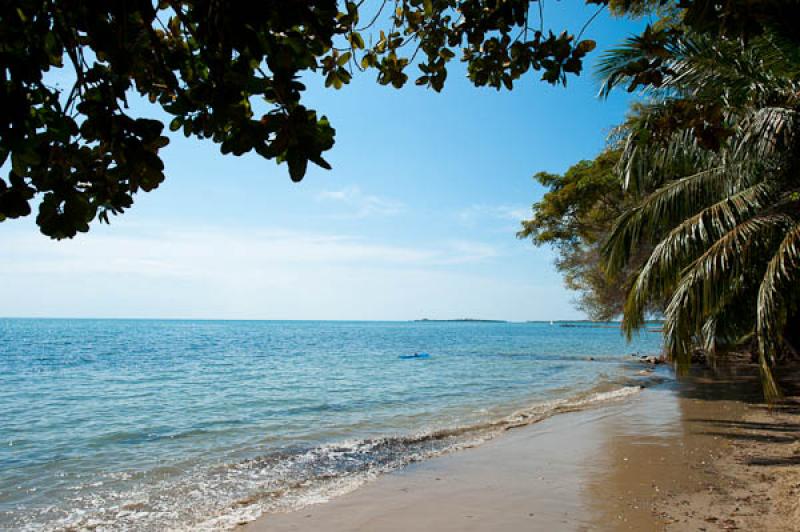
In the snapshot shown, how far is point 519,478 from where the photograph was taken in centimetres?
612

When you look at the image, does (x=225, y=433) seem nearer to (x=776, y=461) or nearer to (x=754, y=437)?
(x=776, y=461)

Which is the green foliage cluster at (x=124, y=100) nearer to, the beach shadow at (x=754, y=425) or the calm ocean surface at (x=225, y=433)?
the calm ocean surface at (x=225, y=433)

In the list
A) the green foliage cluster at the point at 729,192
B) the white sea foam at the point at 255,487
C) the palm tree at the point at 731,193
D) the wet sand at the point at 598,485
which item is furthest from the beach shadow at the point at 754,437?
the white sea foam at the point at 255,487

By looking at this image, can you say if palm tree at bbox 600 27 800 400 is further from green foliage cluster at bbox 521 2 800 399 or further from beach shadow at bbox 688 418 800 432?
beach shadow at bbox 688 418 800 432

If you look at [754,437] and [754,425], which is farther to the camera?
[754,425]

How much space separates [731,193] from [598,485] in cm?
533

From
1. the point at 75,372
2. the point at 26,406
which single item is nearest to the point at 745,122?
the point at 26,406

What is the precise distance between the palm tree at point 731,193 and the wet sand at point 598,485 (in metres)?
1.34

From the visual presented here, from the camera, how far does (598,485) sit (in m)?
5.65

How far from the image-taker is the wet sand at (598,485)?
4668 mm

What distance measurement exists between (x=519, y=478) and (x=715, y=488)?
2.02m

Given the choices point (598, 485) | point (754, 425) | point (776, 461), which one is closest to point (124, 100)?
point (598, 485)

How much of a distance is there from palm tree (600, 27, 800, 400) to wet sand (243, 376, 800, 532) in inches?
52.8

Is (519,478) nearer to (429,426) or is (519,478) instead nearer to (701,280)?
(701,280)
